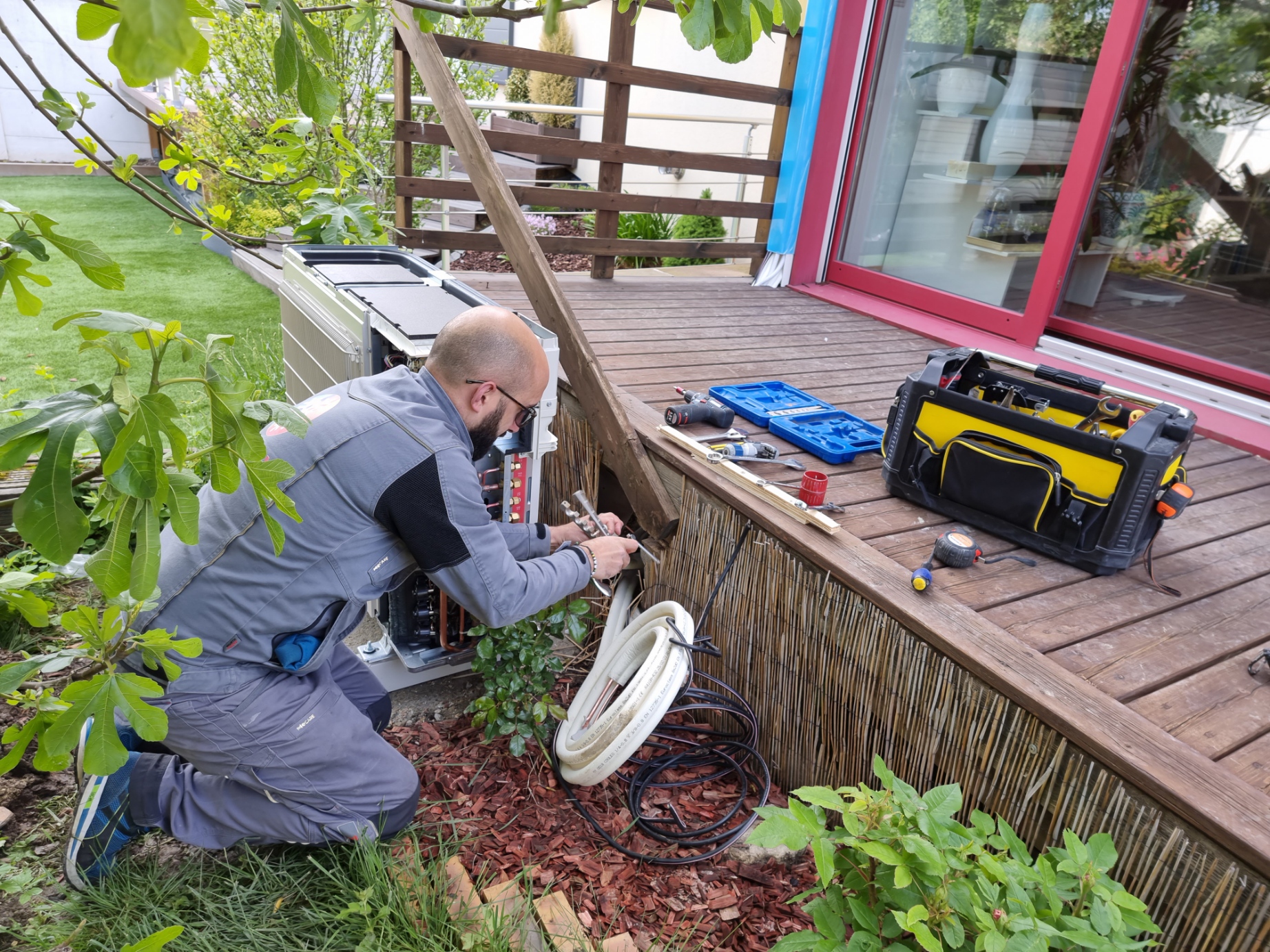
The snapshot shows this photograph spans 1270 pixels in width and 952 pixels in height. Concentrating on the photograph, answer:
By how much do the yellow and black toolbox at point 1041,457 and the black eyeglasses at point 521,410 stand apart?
1131mm

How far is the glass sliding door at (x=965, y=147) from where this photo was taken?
416 cm

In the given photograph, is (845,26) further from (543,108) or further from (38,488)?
(38,488)

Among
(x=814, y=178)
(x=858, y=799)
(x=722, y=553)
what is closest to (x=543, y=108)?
(x=814, y=178)

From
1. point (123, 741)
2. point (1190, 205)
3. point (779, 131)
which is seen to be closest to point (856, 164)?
point (779, 131)

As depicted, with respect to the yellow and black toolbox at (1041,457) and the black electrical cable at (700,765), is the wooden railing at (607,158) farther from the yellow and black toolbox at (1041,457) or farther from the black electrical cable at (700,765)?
the black electrical cable at (700,765)

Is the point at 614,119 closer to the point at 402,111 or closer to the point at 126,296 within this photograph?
the point at 402,111

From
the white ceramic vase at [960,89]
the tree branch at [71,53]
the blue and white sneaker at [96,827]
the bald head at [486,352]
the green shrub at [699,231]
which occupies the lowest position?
the blue and white sneaker at [96,827]

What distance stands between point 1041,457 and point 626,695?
130cm

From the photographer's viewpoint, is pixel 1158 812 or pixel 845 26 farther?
pixel 845 26

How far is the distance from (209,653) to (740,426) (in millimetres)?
1956

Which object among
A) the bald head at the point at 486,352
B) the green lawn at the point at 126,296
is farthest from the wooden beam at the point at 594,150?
the bald head at the point at 486,352

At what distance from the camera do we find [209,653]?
1.84 m

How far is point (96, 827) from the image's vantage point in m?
1.92

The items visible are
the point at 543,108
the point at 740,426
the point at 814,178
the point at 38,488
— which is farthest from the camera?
the point at 814,178
